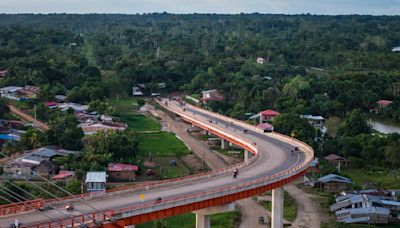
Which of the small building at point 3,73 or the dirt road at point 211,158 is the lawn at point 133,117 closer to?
the dirt road at point 211,158

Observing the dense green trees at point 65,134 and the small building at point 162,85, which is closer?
the dense green trees at point 65,134

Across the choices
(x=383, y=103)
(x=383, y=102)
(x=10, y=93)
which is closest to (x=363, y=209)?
(x=383, y=103)

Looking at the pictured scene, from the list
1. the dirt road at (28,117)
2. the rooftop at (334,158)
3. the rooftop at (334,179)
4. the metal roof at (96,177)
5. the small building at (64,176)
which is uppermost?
the dirt road at (28,117)

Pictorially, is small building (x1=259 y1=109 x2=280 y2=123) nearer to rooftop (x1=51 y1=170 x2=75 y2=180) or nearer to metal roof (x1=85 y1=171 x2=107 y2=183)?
metal roof (x1=85 y1=171 x2=107 y2=183)

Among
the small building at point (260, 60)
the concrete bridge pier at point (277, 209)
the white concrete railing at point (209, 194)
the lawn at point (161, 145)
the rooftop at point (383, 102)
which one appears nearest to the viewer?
the white concrete railing at point (209, 194)

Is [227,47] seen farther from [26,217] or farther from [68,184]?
[26,217]

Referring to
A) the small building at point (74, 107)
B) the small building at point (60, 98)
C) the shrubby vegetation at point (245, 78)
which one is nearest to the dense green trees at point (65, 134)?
the shrubby vegetation at point (245, 78)

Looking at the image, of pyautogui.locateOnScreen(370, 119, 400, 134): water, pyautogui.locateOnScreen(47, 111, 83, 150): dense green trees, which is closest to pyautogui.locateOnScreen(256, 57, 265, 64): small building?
pyautogui.locateOnScreen(370, 119, 400, 134): water
